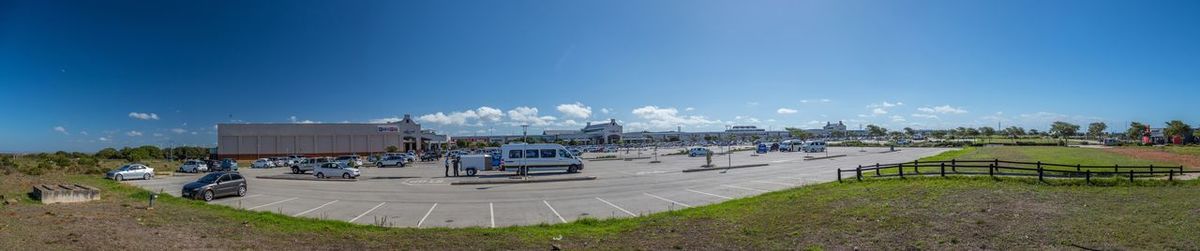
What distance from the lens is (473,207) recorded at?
1867 centimetres

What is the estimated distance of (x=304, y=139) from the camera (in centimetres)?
8956

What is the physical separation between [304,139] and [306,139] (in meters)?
0.30

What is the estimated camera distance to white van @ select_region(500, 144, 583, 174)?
1403 inches

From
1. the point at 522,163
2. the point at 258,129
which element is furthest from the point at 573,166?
the point at 258,129

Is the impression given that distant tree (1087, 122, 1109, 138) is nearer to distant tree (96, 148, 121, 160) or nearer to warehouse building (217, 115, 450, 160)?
warehouse building (217, 115, 450, 160)

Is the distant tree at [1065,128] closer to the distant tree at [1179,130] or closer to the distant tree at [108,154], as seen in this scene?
the distant tree at [1179,130]

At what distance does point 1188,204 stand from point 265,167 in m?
68.3

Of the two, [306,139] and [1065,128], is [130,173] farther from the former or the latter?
[1065,128]

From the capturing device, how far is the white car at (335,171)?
117 feet

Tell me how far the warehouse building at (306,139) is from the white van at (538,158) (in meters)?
66.0

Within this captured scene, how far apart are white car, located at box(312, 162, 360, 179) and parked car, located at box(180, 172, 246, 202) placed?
11.5 meters

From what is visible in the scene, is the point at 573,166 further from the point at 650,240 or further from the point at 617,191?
the point at 650,240

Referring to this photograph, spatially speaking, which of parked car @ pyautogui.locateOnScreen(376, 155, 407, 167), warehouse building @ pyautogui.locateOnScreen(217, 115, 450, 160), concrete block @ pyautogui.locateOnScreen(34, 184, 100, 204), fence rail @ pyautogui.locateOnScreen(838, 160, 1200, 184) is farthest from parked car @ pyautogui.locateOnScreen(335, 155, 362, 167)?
fence rail @ pyautogui.locateOnScreen(838, 160, 1200, 184)

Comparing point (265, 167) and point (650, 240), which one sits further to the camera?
point (265, 167)
